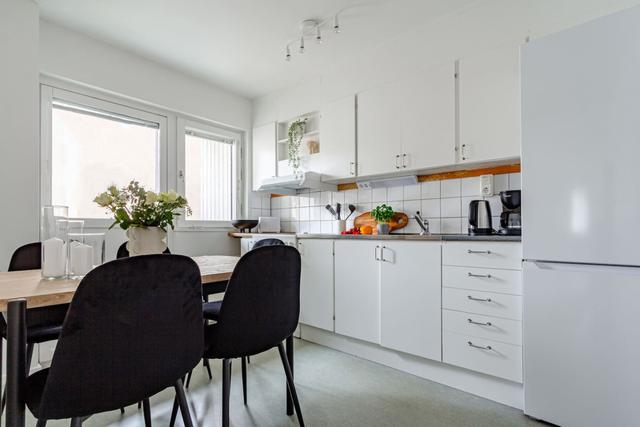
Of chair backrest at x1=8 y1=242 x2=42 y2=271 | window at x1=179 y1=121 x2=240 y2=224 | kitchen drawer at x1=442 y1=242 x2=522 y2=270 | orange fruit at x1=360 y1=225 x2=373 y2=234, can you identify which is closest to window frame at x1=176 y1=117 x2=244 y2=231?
window at x1=179 y1=121 x2=240 y2=224

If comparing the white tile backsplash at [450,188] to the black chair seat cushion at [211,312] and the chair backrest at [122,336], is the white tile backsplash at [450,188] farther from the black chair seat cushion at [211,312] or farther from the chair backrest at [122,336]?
the chair backrest at [122,336]

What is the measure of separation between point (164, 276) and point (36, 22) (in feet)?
8.01

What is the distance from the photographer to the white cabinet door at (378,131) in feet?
9.08

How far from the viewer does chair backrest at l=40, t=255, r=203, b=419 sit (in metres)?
0.86

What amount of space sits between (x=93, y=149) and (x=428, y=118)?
2764mm

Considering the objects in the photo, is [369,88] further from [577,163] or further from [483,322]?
[483,322]

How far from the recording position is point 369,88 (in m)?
2.94

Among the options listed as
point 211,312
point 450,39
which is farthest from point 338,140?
point 211,312

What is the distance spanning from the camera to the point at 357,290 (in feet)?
8.40

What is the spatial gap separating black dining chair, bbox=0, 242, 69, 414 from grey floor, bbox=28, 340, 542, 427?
508 millimetres

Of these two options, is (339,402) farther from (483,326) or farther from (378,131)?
(378,131)

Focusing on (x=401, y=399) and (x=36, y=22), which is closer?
(x=401, y=399)

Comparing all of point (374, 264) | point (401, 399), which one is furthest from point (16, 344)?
point (374, 264)

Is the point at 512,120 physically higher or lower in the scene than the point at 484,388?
higher
